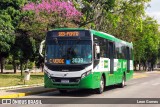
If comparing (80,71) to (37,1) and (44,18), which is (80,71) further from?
(37,1)

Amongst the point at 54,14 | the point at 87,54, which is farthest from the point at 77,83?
the point at 54,14

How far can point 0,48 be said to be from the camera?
38781 mm

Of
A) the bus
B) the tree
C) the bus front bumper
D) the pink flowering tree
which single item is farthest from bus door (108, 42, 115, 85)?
the tree

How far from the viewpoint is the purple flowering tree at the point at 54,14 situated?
120 ft

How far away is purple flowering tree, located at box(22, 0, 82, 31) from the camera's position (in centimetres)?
3656

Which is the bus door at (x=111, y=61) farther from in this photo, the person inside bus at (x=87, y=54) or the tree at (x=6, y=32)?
the tree at (x=6, y=32)

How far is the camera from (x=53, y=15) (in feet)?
122

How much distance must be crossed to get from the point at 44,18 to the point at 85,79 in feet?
60.4

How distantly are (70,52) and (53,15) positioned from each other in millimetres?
18352

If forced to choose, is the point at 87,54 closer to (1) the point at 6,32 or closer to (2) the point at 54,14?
(2) the point at 54,14

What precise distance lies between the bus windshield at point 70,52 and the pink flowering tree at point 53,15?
1716 cm

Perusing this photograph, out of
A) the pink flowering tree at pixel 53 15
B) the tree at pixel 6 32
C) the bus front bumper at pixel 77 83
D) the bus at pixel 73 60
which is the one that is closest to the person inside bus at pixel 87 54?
the bus at pixel 73 60

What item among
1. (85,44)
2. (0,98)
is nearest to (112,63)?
(85,44)

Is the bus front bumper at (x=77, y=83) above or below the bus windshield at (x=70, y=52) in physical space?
below
